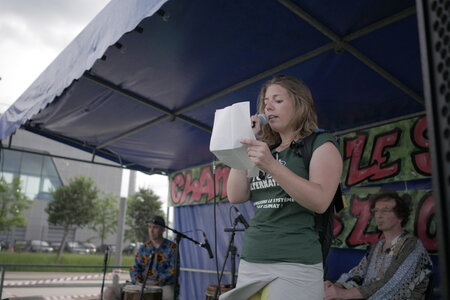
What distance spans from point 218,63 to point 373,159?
2.48m

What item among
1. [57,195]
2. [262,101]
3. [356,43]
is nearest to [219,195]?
[356,43]

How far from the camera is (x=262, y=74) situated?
4180 mm

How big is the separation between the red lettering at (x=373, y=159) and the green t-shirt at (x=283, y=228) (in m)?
3.64

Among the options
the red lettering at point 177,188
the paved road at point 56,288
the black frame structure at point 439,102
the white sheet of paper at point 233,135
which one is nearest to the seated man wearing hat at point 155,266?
the paved road at point 56,288

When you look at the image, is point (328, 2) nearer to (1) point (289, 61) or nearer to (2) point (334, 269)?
(1) point (289, 61)

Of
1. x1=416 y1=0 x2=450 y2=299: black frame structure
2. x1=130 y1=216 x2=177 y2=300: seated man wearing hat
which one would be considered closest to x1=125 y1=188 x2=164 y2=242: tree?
x1=130 y1=216 x2=177 y2=300: seated man wearing hat

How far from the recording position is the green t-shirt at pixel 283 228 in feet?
4.45

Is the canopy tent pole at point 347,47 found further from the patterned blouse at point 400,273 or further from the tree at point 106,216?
the tree at point 106,216

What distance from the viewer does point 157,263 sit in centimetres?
593

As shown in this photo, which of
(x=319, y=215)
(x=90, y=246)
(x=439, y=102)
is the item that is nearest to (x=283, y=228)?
(x=319, y=215)

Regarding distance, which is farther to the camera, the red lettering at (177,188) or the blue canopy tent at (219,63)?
the red lettering at (177,188)

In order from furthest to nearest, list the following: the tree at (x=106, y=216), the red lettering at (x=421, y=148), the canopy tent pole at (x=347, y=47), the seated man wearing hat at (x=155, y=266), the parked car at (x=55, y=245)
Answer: the parked car at (x=55, y=245) → the tree at (x=106, y=216) → the seated man wearing hat at (x=155, y=266) → the red lettering at (x=421, y=148) → the canopy tent pole at (x=347, y=47)

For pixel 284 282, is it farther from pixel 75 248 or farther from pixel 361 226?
pixel 75 248

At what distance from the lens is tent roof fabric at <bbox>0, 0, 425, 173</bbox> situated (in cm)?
317
